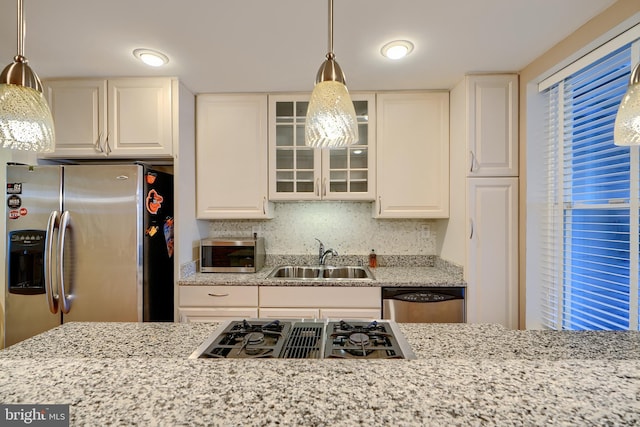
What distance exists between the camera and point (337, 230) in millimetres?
2842

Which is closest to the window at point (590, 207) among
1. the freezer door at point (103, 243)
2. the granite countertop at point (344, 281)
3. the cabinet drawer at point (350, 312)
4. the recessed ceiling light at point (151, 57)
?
the granite countertop at point (344, 281)

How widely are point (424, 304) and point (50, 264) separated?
2.48 m

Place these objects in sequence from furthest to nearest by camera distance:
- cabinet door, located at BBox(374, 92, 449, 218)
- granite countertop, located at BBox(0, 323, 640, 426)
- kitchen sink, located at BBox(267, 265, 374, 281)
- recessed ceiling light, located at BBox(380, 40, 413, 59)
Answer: kitchen sink, located at BBox(267, 265, 374, 281), cabinet door, located at BBox(374, 92, 449, 218), recessed ceiling light, located at BBox(380, 40, 413, 59), granite countertop, located at BBox(0, 323, 640, 426)

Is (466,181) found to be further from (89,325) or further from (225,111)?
(89,325)

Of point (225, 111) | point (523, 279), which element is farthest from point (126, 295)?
point (523, 279)

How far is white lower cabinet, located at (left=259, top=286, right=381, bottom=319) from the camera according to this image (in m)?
2.21

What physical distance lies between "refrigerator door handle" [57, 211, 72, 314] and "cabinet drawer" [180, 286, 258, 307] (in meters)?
0.69

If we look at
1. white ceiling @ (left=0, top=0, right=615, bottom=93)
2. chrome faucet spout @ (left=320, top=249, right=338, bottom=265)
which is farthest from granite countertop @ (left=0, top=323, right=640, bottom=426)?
chrome faucet spout @ (left=320, top=249, right=338, bottom=265)

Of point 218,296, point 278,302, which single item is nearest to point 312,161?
point 278,302

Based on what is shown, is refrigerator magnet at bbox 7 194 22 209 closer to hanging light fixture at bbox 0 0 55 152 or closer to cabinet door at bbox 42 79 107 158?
cabinet door at bbox 42 79 107 158

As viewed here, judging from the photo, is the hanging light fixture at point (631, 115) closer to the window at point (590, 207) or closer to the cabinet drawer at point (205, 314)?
the window at point (590, 207)

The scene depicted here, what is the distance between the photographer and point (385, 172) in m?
2.52

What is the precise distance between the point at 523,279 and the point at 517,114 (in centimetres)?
115

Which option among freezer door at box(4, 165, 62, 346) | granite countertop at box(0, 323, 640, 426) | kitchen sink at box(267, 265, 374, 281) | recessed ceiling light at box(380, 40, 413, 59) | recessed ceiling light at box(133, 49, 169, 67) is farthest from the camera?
kitchen sink at box(267, 265, 374, 281)
